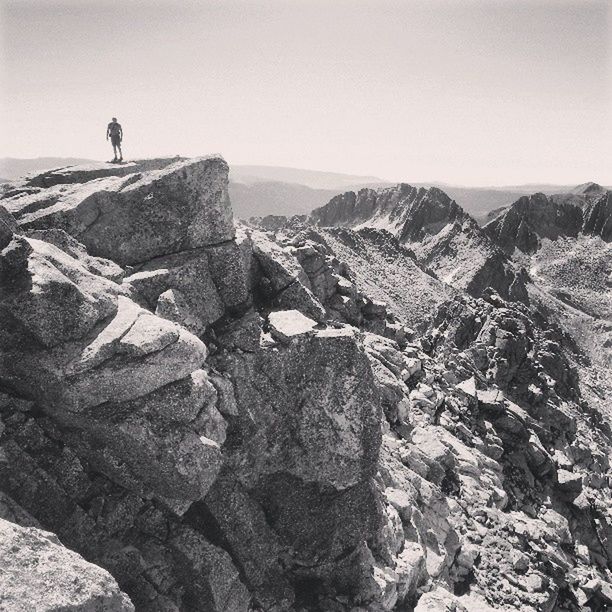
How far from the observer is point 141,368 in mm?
13891

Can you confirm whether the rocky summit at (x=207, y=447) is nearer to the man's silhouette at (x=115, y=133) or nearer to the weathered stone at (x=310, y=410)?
the weathered stone at (x=310, y=410)

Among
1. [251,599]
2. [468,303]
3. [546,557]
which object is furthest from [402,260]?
[251,599]

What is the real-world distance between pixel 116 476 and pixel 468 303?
51.4 m

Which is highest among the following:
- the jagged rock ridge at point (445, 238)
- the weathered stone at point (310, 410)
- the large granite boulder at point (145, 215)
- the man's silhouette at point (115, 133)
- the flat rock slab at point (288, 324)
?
the man's silhouette at point (115, 133)

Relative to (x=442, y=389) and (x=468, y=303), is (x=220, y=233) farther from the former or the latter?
(x=468, y=303)

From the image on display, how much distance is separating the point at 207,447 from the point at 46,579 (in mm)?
5477

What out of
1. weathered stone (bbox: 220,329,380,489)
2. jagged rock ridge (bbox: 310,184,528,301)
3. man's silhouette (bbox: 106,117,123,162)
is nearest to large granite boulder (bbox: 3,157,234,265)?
weathered stone (bbox: 220,329,380,489)

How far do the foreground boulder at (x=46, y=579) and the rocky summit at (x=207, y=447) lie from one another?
0.04 meters

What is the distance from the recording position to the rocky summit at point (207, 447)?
13422 mm

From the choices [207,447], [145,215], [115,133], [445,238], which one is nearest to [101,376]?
[207,447]

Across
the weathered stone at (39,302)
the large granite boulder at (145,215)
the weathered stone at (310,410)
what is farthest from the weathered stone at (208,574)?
the large granite boulder at (145,215)

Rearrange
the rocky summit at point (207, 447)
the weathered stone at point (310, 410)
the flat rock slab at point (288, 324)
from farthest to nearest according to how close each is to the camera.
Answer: the flat rock slab at point (288, 324), the weathered stone at point (310, 410), the rocky summit at point (207, 447)

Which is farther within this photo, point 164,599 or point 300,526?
point 300,526

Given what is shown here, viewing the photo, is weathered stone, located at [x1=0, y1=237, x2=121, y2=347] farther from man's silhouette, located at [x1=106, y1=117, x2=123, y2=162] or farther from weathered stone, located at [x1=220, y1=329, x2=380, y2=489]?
man's silhouette, located at [x1=106, y1=117, x2=123, y2=162]
